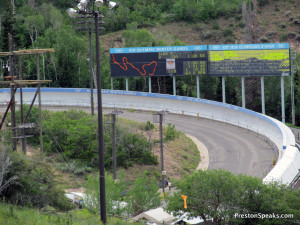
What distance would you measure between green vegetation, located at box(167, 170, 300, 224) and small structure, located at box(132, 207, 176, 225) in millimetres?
1339

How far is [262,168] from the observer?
34.2 meters

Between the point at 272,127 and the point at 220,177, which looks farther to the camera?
the point at 272,127

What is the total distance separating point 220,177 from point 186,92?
142ft

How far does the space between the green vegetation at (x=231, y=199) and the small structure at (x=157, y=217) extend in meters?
1.34

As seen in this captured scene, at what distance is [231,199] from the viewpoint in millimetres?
19312

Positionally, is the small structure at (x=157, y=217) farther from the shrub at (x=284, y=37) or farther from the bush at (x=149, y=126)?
the shrub at (x=284, y=37)

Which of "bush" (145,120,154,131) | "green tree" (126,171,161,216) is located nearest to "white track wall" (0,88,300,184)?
"bush" (145,120,154,131)

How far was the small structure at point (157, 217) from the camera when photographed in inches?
834

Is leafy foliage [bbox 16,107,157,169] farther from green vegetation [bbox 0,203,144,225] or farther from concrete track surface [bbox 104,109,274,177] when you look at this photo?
green vegetation [bbox 0,203,144,225]

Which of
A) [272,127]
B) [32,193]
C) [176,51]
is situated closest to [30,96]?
[176,51]

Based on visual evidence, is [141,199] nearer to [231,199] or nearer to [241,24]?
[231,199]

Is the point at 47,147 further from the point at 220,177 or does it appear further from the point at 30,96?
the point at 30,96

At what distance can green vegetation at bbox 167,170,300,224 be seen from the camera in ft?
Answer: 61.2

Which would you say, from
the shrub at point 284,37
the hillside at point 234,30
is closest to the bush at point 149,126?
the hillside at point 234,30
